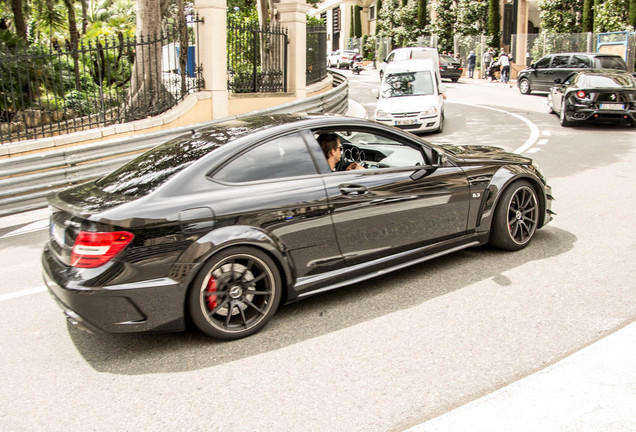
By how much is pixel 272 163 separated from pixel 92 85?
7.73 meters

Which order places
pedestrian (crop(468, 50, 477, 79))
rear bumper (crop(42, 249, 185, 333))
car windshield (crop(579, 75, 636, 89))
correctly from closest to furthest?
Result: 1. rear bumper (crop(42, 249, 185, 333))
2. car windshield (crop(579, 75, 636, 89))
3. pedestrian (crop(468, 50, 477, 79))

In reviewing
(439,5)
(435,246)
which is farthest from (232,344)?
(439,5)

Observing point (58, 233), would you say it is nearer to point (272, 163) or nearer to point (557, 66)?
point (272, 163)

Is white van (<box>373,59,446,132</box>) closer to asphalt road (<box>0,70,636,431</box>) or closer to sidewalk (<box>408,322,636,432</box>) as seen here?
asphalt road (<box>0,70,636,431</box>)

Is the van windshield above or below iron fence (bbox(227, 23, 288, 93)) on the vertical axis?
below

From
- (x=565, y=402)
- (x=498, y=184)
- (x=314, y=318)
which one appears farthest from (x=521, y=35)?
(x=565, y=402)

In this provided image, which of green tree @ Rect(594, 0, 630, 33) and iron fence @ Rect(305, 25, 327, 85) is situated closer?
iron fence @ Rect(305, 25, 327, 85)

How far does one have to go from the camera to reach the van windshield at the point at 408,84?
50.9 ft

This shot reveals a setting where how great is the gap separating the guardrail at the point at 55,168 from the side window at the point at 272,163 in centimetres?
474

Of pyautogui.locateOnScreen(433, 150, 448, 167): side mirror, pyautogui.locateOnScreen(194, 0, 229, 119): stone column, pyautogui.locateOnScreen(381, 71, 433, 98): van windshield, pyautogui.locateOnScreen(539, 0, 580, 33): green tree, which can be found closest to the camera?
pyautogui.locateOnScreen(433, 150, 448, 167): side mirror

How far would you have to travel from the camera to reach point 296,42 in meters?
15.5

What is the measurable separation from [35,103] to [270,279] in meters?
8.66

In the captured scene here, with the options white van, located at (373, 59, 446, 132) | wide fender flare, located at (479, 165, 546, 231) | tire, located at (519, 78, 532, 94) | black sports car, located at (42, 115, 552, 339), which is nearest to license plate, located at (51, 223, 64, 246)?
black sports car, located at (42, 115, 552, 339)

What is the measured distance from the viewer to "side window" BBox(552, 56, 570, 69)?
24219 millimetres
